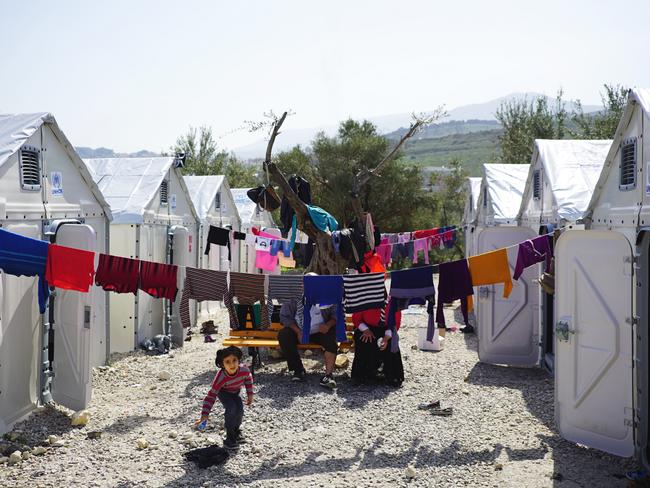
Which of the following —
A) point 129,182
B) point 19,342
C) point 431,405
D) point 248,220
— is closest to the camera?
point 19,342

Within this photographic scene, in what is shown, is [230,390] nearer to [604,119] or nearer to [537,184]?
[537,184]

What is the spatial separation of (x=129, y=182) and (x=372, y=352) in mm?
6798

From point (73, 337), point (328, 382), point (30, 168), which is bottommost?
point (328, 382)

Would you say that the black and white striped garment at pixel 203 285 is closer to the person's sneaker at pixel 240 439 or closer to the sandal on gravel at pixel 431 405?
the person's sneaker at pixel 240 439

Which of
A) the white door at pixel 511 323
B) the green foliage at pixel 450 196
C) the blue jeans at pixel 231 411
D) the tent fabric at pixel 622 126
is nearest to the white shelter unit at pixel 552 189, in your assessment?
the white door at pixel 511 323

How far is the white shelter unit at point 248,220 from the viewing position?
21.6 meters

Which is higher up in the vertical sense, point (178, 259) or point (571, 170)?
point (571, 170)

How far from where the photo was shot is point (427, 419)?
7.81 meters

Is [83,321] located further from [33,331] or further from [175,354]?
[175,354]

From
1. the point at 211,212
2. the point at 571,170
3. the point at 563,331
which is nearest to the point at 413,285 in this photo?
the point at 563,331

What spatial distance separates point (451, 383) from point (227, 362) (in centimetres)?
423

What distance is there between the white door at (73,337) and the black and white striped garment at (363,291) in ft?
11.3

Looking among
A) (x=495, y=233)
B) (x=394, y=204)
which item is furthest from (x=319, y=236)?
(x=394, y=204)

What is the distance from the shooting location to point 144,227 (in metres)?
12.1
